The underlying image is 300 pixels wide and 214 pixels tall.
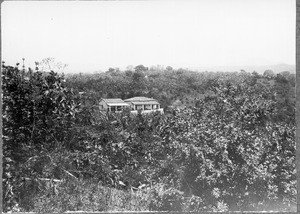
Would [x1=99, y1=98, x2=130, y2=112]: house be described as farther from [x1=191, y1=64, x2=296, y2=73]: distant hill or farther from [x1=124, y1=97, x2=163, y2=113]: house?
[x1=191, y1=64, x2=296, y2=73]: distant hill

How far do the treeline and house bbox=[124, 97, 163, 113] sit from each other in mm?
89

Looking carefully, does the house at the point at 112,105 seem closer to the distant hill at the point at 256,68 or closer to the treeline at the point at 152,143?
the treeline at the point at 152,143

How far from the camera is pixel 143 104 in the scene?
765cm

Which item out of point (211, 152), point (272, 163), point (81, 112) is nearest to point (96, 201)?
point (81, 112)

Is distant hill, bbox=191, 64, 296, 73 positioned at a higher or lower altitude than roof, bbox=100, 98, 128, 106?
higher

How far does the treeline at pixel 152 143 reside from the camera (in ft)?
24.7

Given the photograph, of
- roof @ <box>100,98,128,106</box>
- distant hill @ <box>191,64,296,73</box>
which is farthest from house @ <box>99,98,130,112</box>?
distant hill @ <box>191,64,296,73</box>

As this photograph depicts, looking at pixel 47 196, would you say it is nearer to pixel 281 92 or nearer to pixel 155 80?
pixel 155 80

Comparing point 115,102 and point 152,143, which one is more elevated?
point 115,102

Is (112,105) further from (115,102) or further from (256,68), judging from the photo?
(256,68)

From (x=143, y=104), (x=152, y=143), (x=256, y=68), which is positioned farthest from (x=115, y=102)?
(x=256, y=68)

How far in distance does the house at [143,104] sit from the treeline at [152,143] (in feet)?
0.29

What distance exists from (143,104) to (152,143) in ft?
1.90

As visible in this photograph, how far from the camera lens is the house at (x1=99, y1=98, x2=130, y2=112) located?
25.0ft
